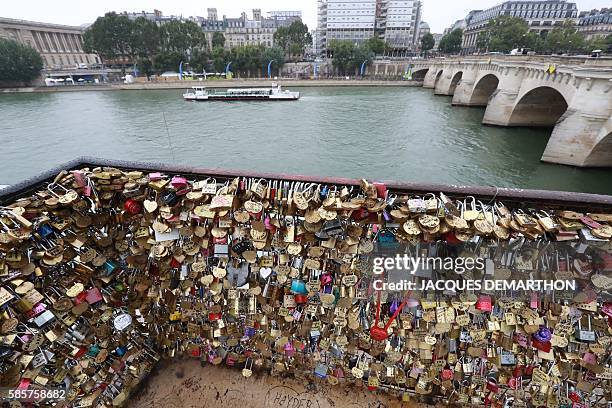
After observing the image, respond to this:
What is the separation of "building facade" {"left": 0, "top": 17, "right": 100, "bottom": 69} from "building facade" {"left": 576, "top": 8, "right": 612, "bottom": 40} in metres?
123

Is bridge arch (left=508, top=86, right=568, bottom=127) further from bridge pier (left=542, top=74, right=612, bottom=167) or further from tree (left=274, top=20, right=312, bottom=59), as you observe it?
tree (left=274, top=20, right=312, bottom=59)

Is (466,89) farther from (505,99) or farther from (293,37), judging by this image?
(293,37)

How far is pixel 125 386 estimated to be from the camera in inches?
116

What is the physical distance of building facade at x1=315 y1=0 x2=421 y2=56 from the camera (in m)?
88.1

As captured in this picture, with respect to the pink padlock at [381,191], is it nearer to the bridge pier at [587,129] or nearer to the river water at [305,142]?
the river water at [305,142]

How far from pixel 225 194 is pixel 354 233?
0.96 meters

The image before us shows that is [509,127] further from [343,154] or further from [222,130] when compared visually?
[222,130]

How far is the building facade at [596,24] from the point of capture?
244ft

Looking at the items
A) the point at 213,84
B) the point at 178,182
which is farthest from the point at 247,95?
the point at 178,182

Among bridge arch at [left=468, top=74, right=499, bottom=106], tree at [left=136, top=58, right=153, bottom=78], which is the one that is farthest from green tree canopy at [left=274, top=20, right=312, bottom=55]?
bridge arch at [left=468, top=74, right=499, bottom=106]

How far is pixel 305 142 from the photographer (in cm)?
1858

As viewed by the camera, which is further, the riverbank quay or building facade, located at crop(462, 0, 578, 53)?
building facade, located at crop(462, 0, 578, 53)

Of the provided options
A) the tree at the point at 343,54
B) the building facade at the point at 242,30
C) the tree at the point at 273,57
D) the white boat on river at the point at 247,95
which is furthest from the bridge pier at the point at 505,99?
the building facade at the point at 242,30

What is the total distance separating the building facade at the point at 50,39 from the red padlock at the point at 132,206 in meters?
86.2
